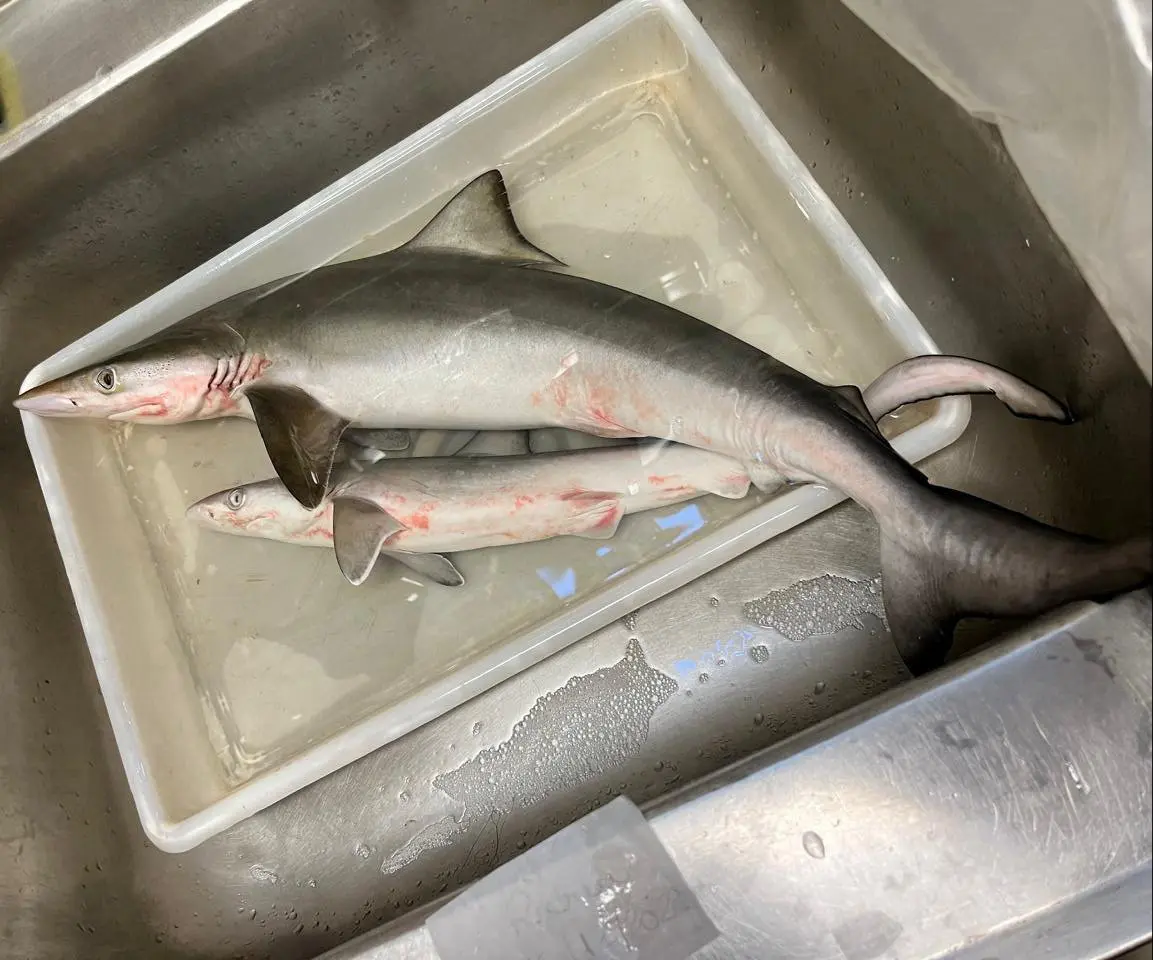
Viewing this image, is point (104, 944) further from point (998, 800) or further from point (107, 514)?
point (998, 800)

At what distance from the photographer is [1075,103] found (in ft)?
2.33

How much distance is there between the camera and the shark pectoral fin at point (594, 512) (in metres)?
0.87

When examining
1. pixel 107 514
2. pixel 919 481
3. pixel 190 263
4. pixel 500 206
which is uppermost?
pixel 190 263

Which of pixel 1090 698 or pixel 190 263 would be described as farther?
pixel 190 263

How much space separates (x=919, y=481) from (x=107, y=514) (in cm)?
91

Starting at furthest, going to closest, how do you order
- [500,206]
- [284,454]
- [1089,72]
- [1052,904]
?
1. [500,206]
2. [284,454]
3. [1089,72]
4. [1052,904]

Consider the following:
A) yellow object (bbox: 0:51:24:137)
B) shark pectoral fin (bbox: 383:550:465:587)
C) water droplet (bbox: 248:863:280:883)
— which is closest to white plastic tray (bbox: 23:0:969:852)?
shark pectoral fin (bbox: 383:550:465:587)

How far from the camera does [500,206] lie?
940 millimetres

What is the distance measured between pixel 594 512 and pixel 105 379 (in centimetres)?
58

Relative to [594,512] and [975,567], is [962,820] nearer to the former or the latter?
[975,567]

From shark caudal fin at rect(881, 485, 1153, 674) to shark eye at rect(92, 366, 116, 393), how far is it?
0.84 meters

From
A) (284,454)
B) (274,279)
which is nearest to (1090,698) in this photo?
(284,454)

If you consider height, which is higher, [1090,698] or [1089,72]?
[1089,72]

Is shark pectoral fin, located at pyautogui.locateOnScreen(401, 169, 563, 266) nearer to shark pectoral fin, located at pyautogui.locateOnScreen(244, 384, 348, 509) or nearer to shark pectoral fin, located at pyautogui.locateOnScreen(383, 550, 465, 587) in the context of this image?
shark pectoral fin, located at pyautogui.locateOnScreen(244, 384, 348, 509)
